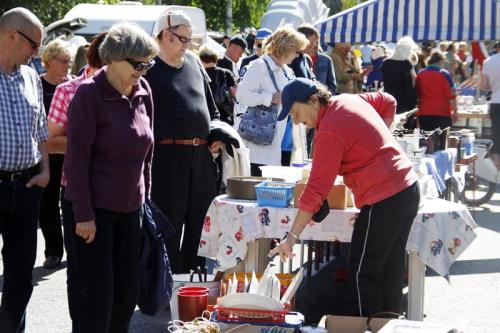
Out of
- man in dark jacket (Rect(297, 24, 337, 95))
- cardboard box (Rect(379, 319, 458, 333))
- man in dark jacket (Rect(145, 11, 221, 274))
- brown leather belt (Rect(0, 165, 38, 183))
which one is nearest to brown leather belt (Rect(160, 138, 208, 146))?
man in dark jacket (Rect(145, 11, 221, 274))

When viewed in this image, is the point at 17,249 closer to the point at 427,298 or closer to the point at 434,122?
the point at 427,298

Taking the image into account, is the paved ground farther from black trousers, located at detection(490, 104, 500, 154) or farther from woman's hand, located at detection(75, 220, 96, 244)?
black trousers, located at detection(490, 104, 500, 154)

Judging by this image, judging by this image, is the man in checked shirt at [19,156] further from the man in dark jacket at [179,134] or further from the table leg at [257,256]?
the table leg at [257,256]

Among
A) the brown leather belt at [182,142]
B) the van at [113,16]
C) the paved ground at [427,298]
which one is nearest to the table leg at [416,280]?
the paved ground at [427,298]

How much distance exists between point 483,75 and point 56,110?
8739 millimetres

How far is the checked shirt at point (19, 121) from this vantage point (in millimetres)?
4848

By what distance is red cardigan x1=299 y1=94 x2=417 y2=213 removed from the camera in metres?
4.90

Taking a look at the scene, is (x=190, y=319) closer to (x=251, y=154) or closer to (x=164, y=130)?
(x=164, y=130)

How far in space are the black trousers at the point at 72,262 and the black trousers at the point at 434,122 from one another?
7966 millimetres

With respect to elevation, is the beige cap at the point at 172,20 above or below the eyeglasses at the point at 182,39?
above

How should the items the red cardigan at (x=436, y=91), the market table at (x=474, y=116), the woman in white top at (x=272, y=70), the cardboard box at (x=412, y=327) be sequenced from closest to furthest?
the cardboard box at (x=412, y=327), the woman in white top at (x=272, y=70), the red cardigan at (x=436, y=91), the market table at (x=474, y=116)

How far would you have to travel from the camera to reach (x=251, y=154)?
26.6ft

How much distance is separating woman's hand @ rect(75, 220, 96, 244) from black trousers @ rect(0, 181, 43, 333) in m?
0.63

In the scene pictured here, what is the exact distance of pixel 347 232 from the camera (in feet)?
18.8
